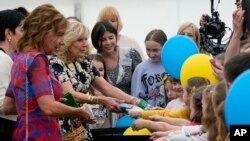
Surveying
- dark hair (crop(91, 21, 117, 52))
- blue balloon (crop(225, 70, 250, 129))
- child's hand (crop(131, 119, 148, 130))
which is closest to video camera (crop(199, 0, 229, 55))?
dark hair (crop(91, 21, 117, 52))

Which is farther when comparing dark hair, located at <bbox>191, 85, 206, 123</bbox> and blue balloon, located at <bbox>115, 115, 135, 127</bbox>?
blue balloon, located at <bbox>115, 115, 135, 127</bbox>

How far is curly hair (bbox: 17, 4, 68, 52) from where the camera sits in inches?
225

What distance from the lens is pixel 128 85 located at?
28.3 ft

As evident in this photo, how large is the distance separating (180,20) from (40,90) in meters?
6.72

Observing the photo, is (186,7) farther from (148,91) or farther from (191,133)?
(191,133)

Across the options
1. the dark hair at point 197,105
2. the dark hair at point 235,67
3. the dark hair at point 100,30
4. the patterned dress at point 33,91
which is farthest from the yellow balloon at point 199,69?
the dark hair at point 235,67

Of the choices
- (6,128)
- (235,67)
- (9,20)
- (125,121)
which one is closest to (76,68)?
(9,20)

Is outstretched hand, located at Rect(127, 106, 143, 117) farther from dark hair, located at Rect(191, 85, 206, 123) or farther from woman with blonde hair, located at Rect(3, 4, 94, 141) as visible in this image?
dark hair, located at Rect(191, 85, 206, 123)

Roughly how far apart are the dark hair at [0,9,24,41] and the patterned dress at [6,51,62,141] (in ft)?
2.01

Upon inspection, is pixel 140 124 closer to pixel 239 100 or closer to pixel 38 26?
pixel 38 26

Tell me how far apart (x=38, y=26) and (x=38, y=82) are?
14.3 inches

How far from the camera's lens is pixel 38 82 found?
5594 millimetres

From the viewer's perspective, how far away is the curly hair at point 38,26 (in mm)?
5715

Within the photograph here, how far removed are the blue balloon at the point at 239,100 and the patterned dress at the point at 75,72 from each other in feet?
9.09
